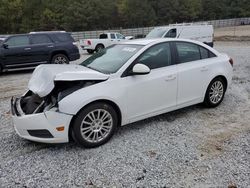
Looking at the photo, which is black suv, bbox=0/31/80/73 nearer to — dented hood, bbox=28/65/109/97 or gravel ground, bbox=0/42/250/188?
gravel ground, bbox=0/42/250/188

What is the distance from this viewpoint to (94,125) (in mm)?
3865

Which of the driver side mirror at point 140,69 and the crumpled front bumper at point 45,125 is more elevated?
the driver side mirror at point 140,69

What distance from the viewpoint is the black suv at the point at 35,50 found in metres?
10.4

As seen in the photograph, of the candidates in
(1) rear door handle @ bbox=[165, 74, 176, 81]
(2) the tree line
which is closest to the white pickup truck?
(1) rear door handle @ bbox=[165, 74, 176, 81]

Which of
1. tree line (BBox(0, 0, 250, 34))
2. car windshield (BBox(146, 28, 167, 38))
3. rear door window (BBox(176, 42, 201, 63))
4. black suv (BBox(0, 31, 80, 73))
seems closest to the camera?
rear door window (BBox(176, 42, 201, 63))

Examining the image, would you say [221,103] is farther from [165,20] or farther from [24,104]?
[165,20]

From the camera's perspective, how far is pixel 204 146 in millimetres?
3877

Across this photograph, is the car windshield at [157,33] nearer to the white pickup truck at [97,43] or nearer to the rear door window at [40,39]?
the white pickup truck at [97,43]

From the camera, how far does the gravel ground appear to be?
3148mm

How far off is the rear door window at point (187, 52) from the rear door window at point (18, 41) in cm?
777

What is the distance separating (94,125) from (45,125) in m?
0.68

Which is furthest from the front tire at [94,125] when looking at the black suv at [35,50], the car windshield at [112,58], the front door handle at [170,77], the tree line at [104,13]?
the tree line at [104,13]

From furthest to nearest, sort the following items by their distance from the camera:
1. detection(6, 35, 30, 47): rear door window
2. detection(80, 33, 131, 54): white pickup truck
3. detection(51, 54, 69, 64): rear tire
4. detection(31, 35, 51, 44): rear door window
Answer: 1. detection(80, 33, 131, 54): white pickup truck
2. detection(51, 54, 69, 64): rear tire
3. detection(31, 35, 51, 44): rear door window
4. detection(6, 35, 30, 47): rear door window

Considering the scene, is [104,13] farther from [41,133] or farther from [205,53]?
[41,133]
